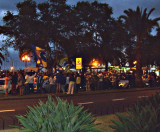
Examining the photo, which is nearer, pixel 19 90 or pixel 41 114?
pixel 41 114

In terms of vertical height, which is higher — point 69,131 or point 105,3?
point 105,3

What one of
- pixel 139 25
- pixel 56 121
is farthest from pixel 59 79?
pixel 56 121

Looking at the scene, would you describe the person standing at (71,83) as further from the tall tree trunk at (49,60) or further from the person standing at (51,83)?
the tall tree trunk at (49,60)

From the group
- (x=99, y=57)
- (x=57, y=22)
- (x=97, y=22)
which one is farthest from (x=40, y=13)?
(x=99, y=57)

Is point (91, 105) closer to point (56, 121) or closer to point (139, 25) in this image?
point (56, 121)

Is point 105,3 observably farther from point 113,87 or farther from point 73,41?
point 113,87

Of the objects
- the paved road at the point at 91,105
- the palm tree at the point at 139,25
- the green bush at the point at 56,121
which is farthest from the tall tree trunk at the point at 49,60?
the green bush at the point at 56,121

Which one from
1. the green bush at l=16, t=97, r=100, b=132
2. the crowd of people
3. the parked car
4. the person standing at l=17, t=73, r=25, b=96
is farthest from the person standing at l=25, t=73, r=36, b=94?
the green bush at l=16, t=97, r=100, b=132

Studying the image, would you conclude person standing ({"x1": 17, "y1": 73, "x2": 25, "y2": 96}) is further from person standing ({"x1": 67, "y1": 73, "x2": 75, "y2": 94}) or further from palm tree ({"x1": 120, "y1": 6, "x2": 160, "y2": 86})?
palm tree ({"x1": 120, "y1": 6, "x2": 160, "y2": 86})

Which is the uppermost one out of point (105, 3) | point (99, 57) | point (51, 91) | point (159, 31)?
point (105, 3)

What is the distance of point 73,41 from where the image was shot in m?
38.5

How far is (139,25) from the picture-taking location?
29375 mm

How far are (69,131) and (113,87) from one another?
A: 22633 millimetres

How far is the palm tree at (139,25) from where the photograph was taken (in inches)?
1157
